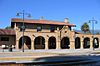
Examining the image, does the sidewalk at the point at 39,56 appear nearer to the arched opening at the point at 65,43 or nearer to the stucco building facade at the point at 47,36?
the stucco building facade at the point at 47,36

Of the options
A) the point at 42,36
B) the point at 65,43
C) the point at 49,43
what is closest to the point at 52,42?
the point at 49,43

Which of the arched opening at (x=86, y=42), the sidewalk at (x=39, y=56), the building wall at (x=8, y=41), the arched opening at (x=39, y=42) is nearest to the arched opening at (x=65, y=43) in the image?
the arched opening at (x=39, y=42)

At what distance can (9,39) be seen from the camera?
199 feet

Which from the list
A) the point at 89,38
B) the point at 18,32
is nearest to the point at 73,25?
the point at 89,38

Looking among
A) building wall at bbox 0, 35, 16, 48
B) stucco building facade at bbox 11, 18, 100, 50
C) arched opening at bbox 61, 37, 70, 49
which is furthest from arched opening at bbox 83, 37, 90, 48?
building wall at bbox 0, 35, 16, 48

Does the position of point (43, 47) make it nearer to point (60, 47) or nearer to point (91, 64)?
point (60, 47)

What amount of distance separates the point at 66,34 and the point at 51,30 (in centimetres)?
473

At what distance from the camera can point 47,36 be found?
61688 mm

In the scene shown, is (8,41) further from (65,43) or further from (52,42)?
(65,43)

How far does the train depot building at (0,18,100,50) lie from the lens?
60094 mm

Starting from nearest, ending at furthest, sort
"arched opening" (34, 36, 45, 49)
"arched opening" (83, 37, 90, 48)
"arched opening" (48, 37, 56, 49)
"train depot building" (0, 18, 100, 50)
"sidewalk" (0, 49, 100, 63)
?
"sidewalk" (0, 49, 100, 63), "train depot building" (0, 18, 100, 50), "arched opening" (34, 36, 45, 49), "arched opening" (48, 37, 56, 49), "arched opening" (83, 37, 90, 48)

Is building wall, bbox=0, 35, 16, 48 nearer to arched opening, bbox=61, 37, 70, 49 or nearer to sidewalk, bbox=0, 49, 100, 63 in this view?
arched opening, bbox=61, 37, 70, 49

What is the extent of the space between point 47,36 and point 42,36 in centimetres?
118

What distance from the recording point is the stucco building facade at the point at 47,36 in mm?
60553
